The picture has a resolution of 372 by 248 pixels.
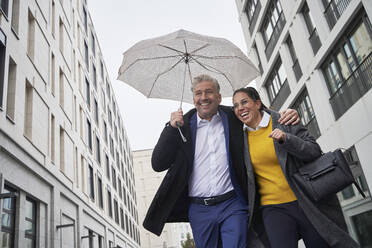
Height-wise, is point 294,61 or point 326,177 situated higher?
point 294,61

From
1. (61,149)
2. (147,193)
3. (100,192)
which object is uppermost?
(147,193)

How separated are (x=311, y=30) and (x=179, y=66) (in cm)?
1211

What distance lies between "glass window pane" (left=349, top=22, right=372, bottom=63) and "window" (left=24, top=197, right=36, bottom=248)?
1181 cm

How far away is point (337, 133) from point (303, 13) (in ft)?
19.0

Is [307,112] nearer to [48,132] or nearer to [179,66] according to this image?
[48,132]

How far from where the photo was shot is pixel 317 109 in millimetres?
14438

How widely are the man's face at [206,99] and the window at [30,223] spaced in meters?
9.81

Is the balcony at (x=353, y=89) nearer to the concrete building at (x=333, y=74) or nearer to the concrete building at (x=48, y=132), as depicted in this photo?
the concrete building at (x=333, y=74)

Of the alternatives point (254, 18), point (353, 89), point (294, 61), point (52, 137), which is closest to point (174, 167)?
point (353, 89)

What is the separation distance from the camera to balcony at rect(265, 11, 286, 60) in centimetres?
1751

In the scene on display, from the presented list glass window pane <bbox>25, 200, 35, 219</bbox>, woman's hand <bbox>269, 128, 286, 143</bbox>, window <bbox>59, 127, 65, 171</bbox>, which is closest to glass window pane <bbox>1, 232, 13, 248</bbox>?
glass window pane <bbox>25, 200, 35, 219</bbox>

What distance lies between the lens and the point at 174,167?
335 cm

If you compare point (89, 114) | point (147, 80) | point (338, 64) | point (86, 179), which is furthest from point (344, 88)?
point (89, 114)

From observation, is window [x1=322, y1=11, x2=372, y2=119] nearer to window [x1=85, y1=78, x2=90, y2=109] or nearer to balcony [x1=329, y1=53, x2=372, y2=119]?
balcony [x1=329, y1=53, x2=372, y2=119]
